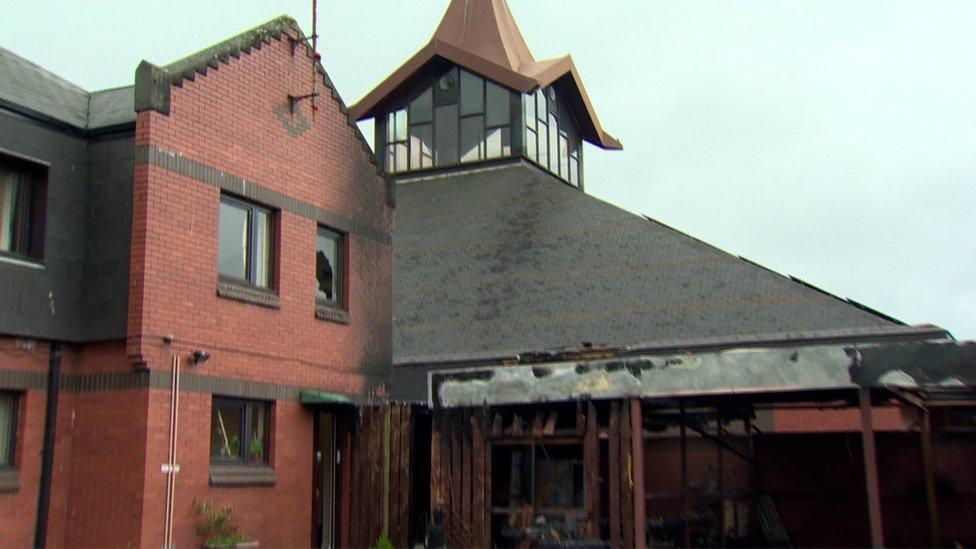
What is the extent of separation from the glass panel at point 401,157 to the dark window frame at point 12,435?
75.3ft

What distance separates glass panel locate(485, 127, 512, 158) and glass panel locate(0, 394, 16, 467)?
2221 cm

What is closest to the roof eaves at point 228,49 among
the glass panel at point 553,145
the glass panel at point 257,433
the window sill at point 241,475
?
the glass panel at point 257,433

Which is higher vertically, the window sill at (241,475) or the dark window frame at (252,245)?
the dark window frame at (252,245)

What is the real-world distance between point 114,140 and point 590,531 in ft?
25.8

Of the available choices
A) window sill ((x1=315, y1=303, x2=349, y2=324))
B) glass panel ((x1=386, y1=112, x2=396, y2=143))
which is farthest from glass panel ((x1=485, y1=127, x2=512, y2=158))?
window sill ((x1=315, y1=303, x2=349, y2=324))

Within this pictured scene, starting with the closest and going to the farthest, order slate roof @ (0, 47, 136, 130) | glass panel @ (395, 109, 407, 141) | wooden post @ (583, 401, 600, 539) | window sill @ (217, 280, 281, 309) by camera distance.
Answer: slate roof @ (0, 47, 136, 130), wooden post @ (583, 401, 600, 539), window sill @ (217, 280, 281, 309), glass panel @ (395, 109, 407, 141)

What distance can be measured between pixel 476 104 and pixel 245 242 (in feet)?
65.7

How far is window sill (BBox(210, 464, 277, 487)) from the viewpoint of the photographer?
13883 millimetres

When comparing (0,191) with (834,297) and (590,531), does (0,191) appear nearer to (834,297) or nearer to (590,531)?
(590,531)

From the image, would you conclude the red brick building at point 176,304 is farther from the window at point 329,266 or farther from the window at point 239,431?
the window at point 329,266

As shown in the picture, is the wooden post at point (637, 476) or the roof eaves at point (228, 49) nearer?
the wooden post at point (637, 476)

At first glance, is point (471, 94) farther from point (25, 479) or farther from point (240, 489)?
point (25, 479)

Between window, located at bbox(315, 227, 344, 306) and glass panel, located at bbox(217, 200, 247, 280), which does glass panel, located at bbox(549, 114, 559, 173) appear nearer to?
window, located at bbox(315, 227, 344, 306)

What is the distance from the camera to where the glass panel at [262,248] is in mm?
15274
